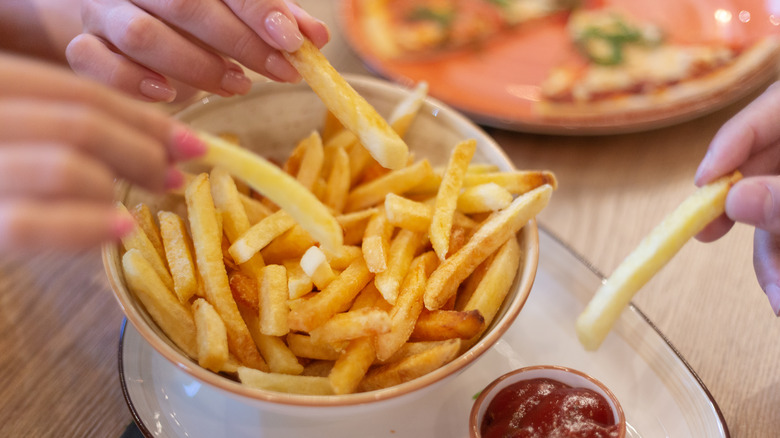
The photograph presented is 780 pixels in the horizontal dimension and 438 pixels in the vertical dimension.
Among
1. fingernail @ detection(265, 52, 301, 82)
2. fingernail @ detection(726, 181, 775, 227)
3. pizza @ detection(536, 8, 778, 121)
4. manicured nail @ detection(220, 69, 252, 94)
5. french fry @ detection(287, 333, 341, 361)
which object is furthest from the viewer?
pizza @ detection(536, 8, 778, 121)

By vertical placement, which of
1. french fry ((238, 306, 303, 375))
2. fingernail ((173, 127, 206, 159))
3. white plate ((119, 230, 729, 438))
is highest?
fingernail ((173, 127, 206, 159))

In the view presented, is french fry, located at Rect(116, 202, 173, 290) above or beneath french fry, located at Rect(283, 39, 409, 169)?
beneath

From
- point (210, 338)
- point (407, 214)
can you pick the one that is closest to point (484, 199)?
point (407, 214)

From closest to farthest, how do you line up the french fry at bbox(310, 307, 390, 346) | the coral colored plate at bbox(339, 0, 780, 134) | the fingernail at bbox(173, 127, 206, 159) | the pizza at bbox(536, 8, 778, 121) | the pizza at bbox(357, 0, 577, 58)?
the fingernail at bbox(173, 127, 206, 159) < the french fry at bbox(310, 307, 390, 346) < the coral colored plate at bbox(339, 0, 780, 134) < the pizza at bbox(536, 8, 778, 121) < the pizza at bbox(357, 0, 577, 58)

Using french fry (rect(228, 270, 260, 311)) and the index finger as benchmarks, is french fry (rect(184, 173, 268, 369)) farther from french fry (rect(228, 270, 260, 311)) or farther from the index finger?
the index finger

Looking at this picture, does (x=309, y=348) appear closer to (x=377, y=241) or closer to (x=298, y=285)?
(x=298, y=285)

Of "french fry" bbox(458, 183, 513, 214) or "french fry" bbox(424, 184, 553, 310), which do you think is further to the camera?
"french fry" bbox(458, 183, 513, 214)

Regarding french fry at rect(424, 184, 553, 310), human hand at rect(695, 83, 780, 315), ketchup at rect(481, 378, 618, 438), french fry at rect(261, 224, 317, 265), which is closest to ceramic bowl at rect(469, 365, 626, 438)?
ketchup at rect(481, 378, 618, 438)

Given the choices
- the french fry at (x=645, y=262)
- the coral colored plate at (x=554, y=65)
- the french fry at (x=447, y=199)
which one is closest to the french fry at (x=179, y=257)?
the french fry at (x=447, y=199)
